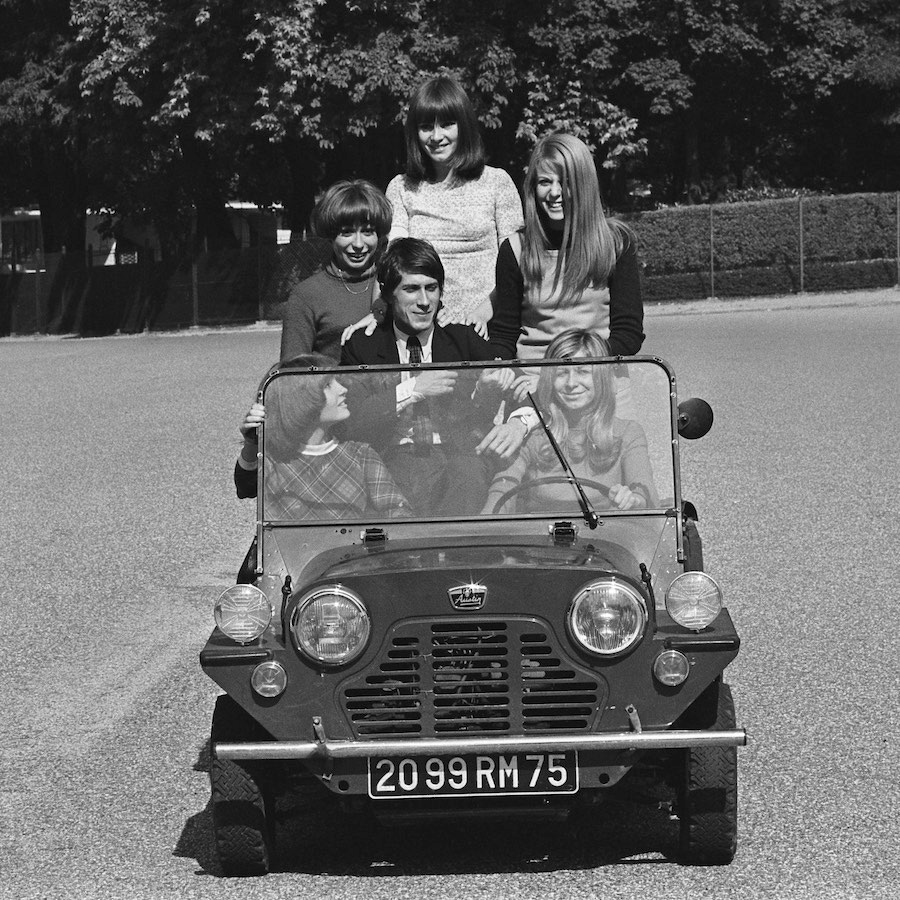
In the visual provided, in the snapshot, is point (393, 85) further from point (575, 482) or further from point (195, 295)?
point (575, 482)

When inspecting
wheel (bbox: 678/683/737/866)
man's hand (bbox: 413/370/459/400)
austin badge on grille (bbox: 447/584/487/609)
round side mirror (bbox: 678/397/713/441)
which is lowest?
wheel (bbox: 678/683/737/866)

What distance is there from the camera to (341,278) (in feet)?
20.5

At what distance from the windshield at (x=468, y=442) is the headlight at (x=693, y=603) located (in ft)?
1.63

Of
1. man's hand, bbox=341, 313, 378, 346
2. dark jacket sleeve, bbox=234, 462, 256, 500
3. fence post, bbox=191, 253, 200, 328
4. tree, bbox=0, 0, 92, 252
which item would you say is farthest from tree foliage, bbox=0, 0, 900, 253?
dark jacket sleeve, bbox=234, 462, 256, 500

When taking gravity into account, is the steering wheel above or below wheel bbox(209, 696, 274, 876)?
above

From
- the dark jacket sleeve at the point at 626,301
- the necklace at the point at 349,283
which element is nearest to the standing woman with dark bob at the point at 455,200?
the necklace at the point at 349,283

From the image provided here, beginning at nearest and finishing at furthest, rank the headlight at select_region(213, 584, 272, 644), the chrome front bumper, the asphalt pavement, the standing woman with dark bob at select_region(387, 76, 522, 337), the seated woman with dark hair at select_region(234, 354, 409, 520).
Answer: the chrome front bumper → the headlight at select_region(213, 584, 272, 644) → the asphalt pavement → the seated woman with dark hair at select_region(234, 354, 409, 520) → the standing woman with dark bob at select_region(387, 76, 522, 337)

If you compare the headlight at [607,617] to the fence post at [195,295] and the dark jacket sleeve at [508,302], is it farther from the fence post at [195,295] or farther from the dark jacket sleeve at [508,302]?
the fence post at [195,295]

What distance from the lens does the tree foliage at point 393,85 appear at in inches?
1292

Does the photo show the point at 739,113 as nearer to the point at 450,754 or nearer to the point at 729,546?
the point at 729,546

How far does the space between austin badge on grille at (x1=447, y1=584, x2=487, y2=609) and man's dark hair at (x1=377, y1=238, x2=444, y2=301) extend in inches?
54.9

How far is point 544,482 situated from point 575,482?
0.30 ft

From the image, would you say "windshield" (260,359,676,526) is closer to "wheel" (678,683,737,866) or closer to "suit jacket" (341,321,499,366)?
"suit jacket" (341,321,499,366)

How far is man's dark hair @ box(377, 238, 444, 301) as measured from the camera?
541 cm
